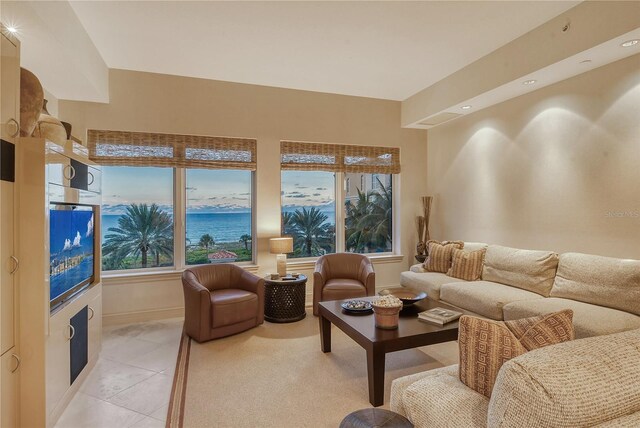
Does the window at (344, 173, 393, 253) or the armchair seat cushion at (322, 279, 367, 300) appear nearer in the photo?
the armchair seat cushion at (322, 279, 367, 300)

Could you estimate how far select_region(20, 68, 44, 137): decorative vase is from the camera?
208cm

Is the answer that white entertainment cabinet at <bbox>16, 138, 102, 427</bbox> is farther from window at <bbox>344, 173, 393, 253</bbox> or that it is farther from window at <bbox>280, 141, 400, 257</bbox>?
window at <bbox>344, 173, 393, 253</bbox>

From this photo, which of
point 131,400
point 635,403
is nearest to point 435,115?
point 635,403

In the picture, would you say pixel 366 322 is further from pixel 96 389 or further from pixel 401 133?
pixel 401 133

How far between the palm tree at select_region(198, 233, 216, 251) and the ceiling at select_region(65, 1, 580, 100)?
6.68 ft

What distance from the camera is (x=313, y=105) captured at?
494 centimetres

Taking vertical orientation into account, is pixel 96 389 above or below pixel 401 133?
below

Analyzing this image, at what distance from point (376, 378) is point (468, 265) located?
2.34m

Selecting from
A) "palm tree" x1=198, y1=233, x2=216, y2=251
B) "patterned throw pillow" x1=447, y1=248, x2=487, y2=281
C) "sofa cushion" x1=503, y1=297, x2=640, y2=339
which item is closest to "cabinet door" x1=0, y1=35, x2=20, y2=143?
"palm tree" x1=198, y1=233, x2=216, y2=251

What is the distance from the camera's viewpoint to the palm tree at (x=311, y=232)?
5082mm

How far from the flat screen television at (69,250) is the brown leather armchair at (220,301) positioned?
930 mm

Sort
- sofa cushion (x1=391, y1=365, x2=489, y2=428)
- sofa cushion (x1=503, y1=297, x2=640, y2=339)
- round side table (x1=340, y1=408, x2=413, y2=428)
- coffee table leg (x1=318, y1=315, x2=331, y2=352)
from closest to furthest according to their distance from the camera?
sofa cushion (x1=391, y1=365, x2=489, y2=428)
round side table (x1=340, y1=408, x2=413, y2=428)
sofa cushion (x1=503, y1=297, x2=640, y2=339)
coffee table leg (x1=318, y1=315, x2=331, y2=352)

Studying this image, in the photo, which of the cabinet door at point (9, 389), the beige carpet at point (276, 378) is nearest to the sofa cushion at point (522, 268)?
the beige carpet at point (276, 378)

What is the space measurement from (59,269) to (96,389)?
1004mm
